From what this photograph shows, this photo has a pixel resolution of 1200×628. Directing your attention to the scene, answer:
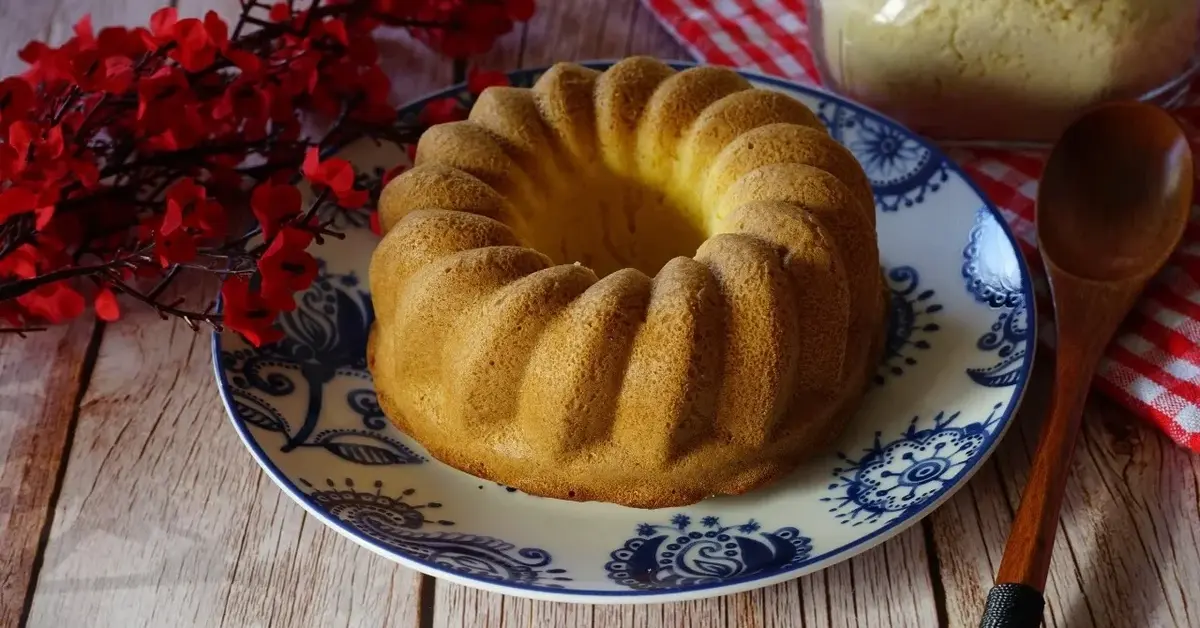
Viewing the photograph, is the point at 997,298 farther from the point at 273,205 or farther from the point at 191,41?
the point at 191,41

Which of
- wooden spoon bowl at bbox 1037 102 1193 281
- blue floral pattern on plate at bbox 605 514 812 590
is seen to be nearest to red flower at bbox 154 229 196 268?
blue floral pattern on plate at bbox 605 514 812 590

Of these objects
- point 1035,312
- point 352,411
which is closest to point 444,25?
point 352,411

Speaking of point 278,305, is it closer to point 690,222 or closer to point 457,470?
point 457,470

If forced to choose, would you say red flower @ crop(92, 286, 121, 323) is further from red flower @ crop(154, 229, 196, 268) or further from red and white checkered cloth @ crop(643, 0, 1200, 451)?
red and white checkered cloth @ crop(643, 0, 1200, 451)

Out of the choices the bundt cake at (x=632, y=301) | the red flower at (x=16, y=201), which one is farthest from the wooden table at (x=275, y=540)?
the red flower at (x=16, y=201)

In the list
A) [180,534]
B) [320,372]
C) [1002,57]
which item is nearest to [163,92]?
[320,372]

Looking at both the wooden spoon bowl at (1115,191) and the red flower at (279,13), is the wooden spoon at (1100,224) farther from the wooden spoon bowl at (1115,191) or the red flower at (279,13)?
the red flower at (279,13)
